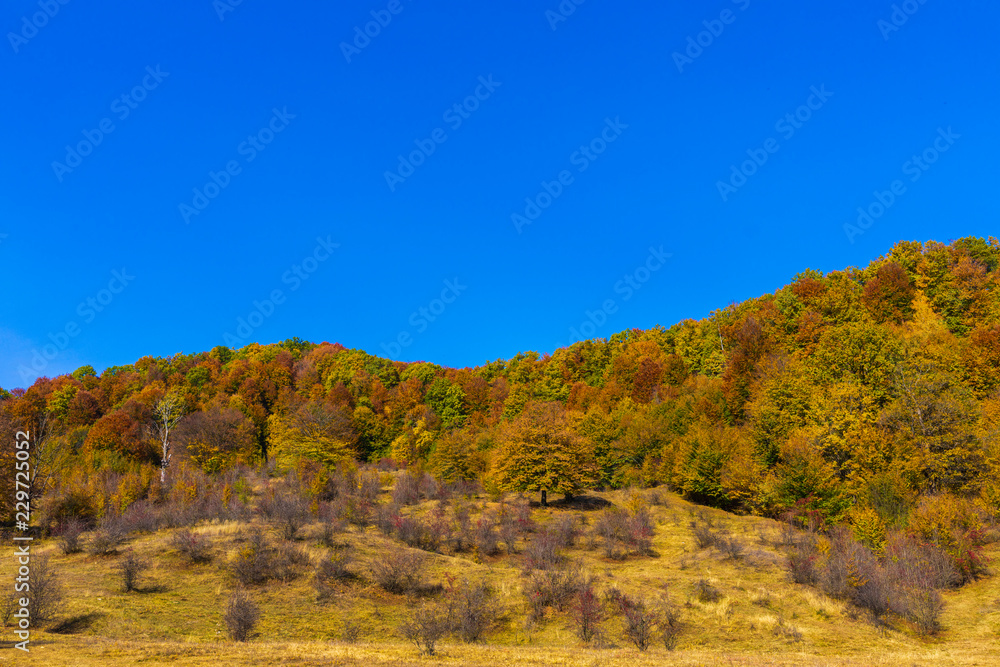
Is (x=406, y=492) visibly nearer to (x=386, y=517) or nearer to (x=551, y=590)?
(x=386, y=517)

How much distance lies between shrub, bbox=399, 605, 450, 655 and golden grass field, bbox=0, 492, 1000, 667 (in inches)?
16.7

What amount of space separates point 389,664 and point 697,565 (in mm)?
20990

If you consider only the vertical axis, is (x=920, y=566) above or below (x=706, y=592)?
above

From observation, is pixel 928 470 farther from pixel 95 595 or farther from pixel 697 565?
pixel 95 595

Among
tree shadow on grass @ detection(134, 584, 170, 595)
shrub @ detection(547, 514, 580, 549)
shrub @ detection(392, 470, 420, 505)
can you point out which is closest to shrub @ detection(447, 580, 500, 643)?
shrub @ detection(547, 514, 580, 549)

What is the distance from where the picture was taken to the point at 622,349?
91.4 meters

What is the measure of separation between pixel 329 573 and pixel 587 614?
1214 cm

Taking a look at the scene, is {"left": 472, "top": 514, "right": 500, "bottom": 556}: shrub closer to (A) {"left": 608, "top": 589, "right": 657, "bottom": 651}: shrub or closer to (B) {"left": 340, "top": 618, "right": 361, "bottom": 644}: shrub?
(A) {"left": 608, "top": 589, "right": 657, "bottom": 651}: shrub

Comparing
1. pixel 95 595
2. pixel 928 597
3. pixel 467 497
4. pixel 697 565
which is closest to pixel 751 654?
pixel 928 597

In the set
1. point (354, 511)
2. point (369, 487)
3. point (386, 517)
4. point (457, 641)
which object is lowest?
point (457, 641)

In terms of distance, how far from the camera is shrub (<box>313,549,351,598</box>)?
23.7 meters

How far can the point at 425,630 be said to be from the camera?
1705 centimetres

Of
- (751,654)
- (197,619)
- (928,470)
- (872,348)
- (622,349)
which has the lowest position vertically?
(751,654)

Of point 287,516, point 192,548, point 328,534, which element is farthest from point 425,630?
point 287,516
